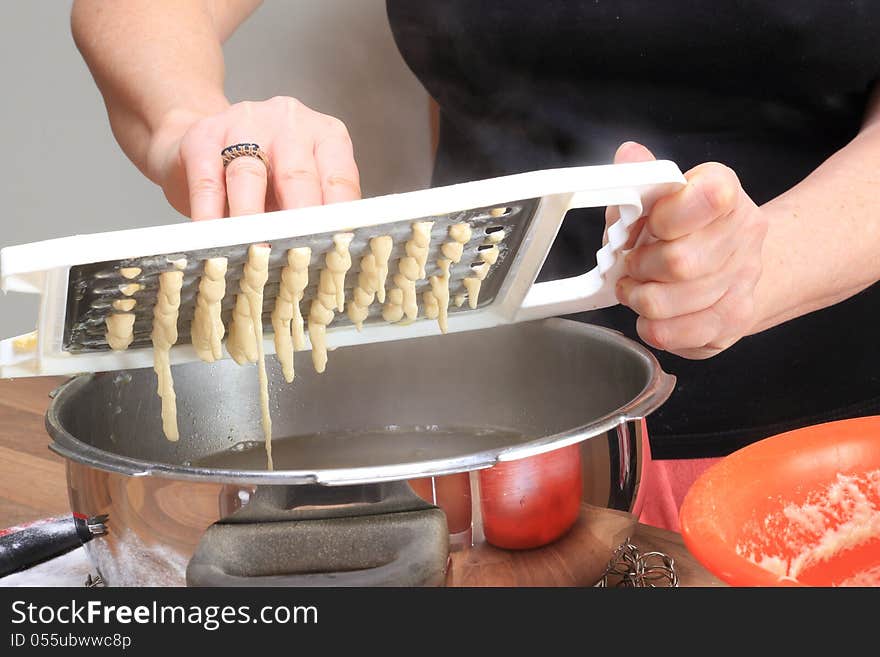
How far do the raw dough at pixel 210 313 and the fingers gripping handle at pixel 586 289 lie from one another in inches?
10.9

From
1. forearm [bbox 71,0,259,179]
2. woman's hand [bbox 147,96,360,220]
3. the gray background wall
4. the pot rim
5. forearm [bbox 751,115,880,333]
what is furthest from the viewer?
the gray background wall

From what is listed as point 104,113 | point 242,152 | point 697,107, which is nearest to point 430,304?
point 242,152

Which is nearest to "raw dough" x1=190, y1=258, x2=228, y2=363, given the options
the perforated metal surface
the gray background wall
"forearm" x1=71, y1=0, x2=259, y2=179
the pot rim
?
the perforated metal surface

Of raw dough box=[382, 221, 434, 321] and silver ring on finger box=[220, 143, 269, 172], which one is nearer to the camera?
raw dough box=[382, 221, 434, 321]

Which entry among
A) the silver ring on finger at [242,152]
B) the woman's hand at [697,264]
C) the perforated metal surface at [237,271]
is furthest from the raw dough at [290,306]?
the woman's hand at [697,264]

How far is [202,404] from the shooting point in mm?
986

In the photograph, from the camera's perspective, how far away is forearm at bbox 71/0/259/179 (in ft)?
3.40

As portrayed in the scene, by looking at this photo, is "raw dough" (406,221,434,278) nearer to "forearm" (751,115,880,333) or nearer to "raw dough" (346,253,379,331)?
"raw dough" (346,253,379,331)

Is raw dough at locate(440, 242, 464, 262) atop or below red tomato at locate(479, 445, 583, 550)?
atop

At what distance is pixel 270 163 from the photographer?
86 centimetres

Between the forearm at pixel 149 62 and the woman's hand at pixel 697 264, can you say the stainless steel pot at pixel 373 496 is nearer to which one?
the woman's hand at pixel 697 264

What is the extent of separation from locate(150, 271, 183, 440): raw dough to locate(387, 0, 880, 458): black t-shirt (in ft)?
1.73

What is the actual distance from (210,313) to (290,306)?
63mm

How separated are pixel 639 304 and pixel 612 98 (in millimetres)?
385
